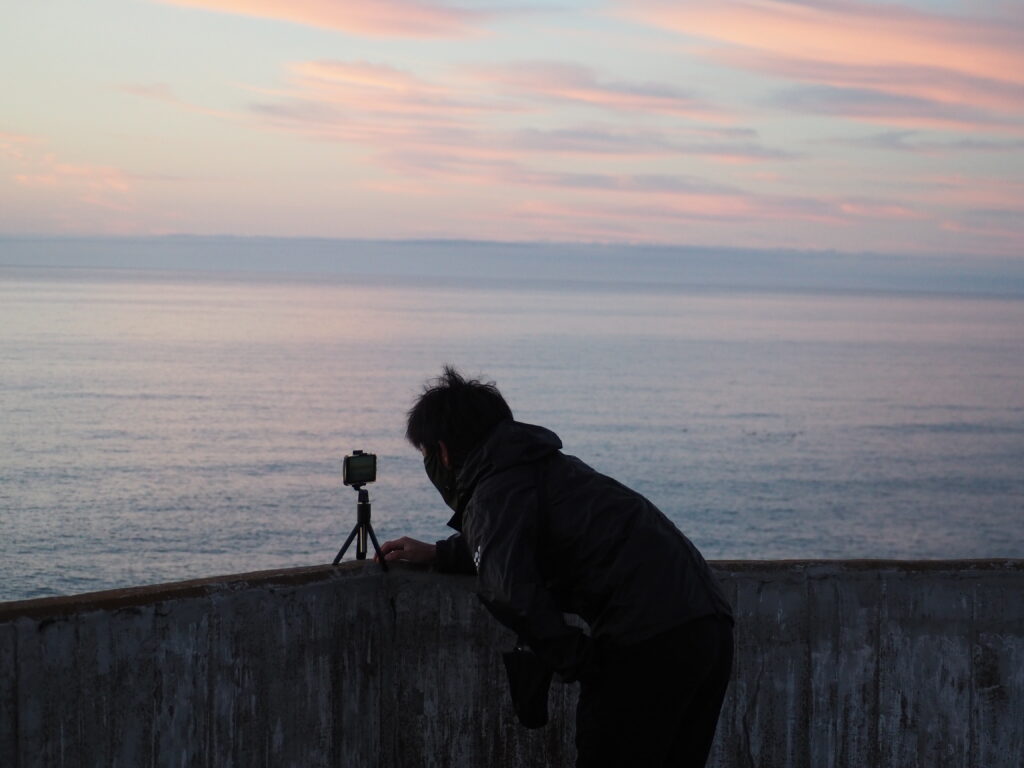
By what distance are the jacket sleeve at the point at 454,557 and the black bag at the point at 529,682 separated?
891 mm

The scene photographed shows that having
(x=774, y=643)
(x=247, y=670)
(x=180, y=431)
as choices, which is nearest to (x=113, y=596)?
(x=247, y=670)

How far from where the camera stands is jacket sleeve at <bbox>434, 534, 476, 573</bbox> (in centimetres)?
452

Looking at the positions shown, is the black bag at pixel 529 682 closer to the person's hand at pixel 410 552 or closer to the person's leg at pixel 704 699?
the person's leg at pixel 704 699

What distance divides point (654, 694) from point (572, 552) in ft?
1.51

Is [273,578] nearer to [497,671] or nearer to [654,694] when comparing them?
[497,671]

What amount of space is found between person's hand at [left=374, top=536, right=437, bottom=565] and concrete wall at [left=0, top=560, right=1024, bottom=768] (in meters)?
0.10

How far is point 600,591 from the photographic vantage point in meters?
3.45

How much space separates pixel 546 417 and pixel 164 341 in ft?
189

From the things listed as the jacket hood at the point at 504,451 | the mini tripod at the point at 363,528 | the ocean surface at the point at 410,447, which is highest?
the jacket hood at the point at 504,451

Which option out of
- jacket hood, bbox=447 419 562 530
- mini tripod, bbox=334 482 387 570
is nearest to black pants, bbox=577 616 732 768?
jacket hood, bbox=447 419 562 530

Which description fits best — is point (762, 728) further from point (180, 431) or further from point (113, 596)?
point (180, 431)

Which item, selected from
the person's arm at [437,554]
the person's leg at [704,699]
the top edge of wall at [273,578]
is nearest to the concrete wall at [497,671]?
the top edge of wall at [273,578]

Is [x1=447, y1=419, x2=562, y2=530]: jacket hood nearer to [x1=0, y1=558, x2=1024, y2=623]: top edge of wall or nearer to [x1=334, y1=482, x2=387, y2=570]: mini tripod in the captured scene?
[x1=0, y1=558, x2=1024, y2=623]: top edge of wall

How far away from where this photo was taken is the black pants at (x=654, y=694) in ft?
11.2
